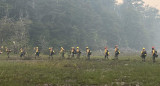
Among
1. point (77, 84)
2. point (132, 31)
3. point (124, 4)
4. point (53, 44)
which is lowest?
point (77, 84)

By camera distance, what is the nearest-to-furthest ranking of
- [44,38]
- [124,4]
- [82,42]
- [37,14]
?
[44,38] → [37,14] → [82,42] → [124,4]

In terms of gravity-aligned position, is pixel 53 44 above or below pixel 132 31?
below

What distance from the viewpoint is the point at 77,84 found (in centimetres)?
1208

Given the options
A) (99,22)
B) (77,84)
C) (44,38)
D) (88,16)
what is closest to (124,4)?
(99,22)

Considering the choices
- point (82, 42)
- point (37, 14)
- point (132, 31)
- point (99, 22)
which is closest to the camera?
point (37, 14)

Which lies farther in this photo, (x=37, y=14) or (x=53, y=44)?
(x=37, y=14)

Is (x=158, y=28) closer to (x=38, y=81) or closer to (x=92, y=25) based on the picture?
(x=92, y=25)

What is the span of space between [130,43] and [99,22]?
105 feet

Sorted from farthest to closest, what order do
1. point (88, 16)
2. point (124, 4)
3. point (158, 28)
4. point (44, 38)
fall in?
point (158, 28), point (124, 4), point (88, 16), point (44, 38)

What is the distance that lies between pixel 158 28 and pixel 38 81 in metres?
171

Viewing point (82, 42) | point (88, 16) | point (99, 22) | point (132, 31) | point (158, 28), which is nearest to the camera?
point (82, 42)

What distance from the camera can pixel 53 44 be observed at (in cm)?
5844

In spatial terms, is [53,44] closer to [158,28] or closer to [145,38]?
[145,38]

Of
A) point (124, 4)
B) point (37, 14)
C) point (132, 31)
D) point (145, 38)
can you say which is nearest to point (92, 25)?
point (37, 14)
